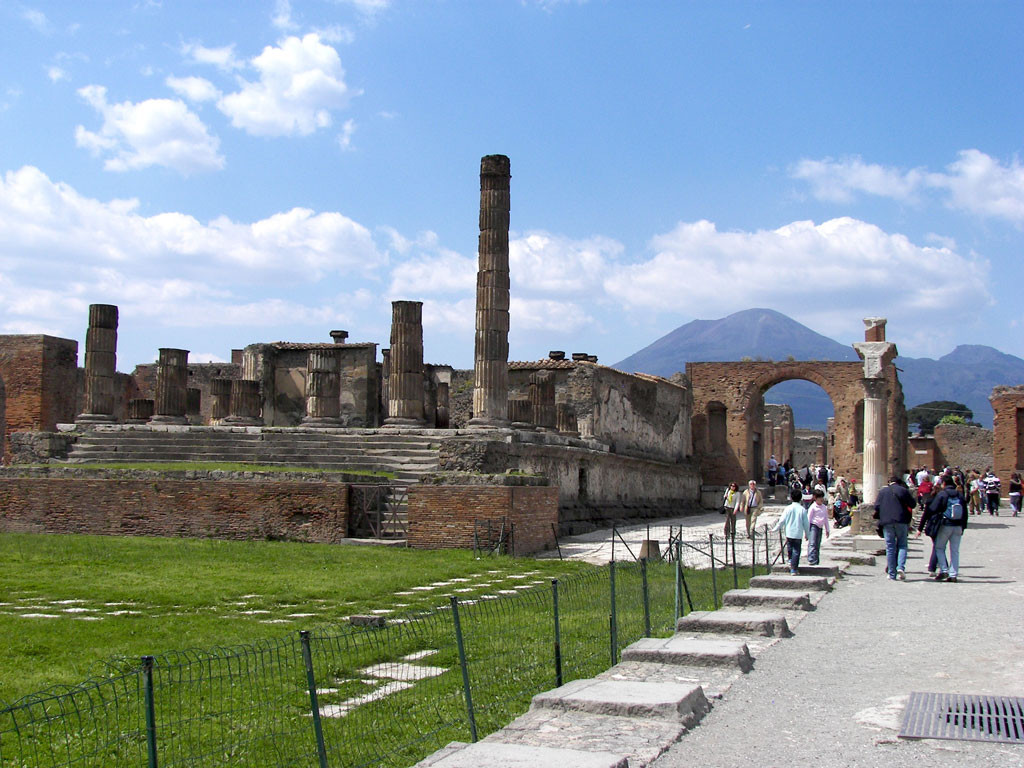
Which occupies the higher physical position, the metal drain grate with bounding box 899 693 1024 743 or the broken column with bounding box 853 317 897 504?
the broken column with bounding box 853 317 897 504

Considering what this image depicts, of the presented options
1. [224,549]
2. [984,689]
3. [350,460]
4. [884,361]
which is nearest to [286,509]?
[224,549]

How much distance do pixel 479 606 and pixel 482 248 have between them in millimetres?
15658

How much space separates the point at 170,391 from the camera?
93.2 ft

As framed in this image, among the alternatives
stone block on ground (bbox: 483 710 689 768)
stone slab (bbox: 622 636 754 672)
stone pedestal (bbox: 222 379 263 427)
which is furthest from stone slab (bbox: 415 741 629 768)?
stone pedestal (bbox: 222 379 263 427)

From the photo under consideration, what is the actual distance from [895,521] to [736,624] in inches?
245

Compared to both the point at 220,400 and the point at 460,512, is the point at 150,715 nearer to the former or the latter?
the point at 460,512

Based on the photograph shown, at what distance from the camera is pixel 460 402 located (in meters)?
38.2

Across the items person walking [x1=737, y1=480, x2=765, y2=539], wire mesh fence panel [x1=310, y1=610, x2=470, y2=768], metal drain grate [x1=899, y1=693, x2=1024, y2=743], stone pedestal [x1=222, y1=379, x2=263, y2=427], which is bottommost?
wire mesh fence panel [x1=310, y1=610, x2=470, y2=768]

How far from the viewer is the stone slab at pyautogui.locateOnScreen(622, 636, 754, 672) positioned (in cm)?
791

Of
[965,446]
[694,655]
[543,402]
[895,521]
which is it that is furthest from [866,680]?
[965,446]

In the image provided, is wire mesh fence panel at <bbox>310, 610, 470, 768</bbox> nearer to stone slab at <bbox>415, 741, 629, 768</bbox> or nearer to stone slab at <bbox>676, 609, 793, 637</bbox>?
stone slab at <bbox>415, 741, 629, 768</bbox>

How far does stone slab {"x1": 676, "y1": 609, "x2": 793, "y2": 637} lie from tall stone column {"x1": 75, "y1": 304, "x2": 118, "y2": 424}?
21558 mm

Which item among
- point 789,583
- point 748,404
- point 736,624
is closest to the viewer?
point 736,624

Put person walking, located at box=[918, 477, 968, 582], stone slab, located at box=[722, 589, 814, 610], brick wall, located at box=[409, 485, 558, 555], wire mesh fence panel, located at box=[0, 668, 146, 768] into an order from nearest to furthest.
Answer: wire mesh fence panel, located at box=[0, 668, 146, 768] → stone slab, located at box=[722, 589, 814, 610] → person walking, located at box=[918, 477, 968, 582] → brick wall, located at box=[409, 485, 558, 555]
